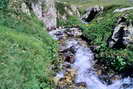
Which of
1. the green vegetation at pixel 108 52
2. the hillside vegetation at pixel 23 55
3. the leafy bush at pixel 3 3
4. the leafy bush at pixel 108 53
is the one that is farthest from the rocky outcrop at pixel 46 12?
the leafy bush at pixel 108 53

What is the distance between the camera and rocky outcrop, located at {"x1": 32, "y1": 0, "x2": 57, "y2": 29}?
33.9 meters

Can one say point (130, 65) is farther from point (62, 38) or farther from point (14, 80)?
point (62, 38)

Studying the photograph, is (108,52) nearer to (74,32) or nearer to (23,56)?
(23,56)

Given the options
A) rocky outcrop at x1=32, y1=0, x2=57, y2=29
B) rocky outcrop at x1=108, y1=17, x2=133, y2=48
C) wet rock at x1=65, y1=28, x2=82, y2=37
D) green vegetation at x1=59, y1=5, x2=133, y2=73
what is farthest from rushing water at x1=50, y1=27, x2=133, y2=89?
rocky outcrop at x1=32, y1=0, x2=57, y2=29

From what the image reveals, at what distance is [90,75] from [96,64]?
1.72 metres

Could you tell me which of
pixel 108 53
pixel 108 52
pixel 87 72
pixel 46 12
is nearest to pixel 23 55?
pixel 87 72

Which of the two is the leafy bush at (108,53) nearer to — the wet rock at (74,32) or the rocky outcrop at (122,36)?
the rocky outcrop at (122,36)

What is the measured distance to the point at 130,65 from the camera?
19297mm

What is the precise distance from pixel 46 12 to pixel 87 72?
56.6 ft

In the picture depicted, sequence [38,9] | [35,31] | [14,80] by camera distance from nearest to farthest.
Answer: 1. [14,80]
2. [35,31]
3. [38,9]

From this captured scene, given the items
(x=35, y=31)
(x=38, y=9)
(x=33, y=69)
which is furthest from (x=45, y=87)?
(x=38, y=9)

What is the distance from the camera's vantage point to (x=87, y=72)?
67.9ft

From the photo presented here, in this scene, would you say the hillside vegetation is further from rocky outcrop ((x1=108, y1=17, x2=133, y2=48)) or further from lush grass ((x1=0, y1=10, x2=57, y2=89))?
rocky outcrop ((x1=108, y1=17, x2=133, y2=48))

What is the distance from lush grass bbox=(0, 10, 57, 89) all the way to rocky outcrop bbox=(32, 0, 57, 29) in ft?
27.9
